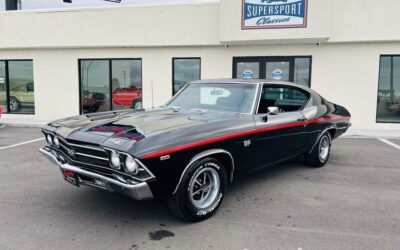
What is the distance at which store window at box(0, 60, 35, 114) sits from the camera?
13461 millimetres

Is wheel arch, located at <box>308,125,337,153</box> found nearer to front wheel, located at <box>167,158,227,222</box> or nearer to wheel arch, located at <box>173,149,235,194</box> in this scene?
wheel arch, located at <box>173,149,235,194</box>

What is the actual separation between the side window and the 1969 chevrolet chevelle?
0.06ft

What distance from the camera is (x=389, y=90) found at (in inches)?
431

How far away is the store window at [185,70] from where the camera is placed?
39.1ft

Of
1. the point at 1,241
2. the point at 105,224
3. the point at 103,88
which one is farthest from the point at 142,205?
the point at 103,88

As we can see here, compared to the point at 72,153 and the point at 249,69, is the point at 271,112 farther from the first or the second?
the point at 249,69

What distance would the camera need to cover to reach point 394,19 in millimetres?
10094

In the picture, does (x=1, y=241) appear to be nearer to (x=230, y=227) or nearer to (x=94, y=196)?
(x=94, y=196)

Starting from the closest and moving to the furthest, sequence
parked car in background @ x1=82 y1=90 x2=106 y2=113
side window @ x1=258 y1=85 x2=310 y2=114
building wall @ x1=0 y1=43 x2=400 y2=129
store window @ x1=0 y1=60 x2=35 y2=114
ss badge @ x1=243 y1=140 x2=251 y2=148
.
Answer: ss badge @ x1=243 y1=140 x2=251 y2=148 → side window @ x1=258 y1=85 x2=310 y2=114 → building wall @ x1=0 y1=43 x2=400 y2=129 → parked car in background @ x1=82 y1=90 x2=106 y2=113 → store window @ x1=0 y1=60 x2=35 y2=114

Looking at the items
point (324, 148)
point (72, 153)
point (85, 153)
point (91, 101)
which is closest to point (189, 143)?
point (85, 153)

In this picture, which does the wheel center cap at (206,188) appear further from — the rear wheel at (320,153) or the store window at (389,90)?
the store window at (389,90)

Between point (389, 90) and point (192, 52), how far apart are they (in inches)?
273

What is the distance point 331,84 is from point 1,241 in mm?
10438

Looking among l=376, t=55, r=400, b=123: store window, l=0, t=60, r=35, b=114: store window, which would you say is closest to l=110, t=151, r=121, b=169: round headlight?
l=376, t=55, r=400, b=123: store window
